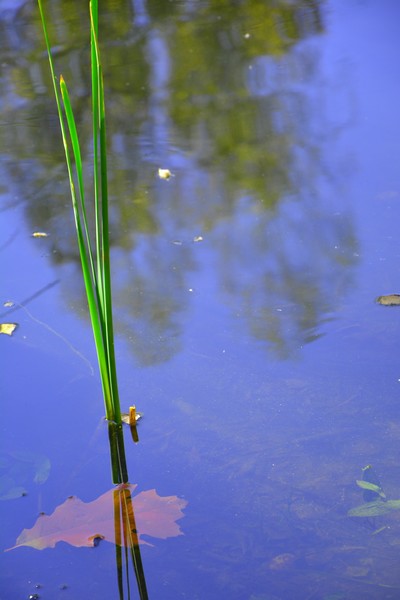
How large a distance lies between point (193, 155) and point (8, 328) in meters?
1.06

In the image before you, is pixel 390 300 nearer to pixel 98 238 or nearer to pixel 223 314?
pixel 223 314

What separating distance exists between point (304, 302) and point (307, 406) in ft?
1.35

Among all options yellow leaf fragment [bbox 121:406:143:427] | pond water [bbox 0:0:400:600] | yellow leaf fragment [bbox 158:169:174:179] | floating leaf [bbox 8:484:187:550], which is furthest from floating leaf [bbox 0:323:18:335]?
yellow leaf fragment [bbox 158:169:174:179]

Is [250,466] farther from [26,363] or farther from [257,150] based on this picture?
[257,150]

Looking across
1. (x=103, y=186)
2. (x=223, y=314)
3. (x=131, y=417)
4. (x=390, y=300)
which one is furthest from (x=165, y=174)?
(x=103, y=186)

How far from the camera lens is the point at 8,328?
2164 mm

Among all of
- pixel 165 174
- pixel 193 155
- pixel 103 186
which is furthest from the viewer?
pixel 193 155

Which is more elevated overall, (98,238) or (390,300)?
(98,238)

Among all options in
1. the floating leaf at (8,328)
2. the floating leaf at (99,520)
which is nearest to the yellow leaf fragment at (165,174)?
the floating leaf at (8,328)

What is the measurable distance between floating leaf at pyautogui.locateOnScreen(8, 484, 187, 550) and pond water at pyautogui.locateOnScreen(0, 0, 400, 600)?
0.06 feet

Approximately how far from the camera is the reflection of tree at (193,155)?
2232 millimetres

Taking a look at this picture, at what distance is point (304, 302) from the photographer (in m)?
2.17

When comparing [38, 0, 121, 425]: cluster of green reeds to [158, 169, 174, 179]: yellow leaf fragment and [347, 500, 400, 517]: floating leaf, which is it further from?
[158, 169, 174, 179]: yellow leaf fragment

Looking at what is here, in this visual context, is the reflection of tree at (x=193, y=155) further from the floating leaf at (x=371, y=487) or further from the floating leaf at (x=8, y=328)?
the floating leaf at (x=371, y=487)
